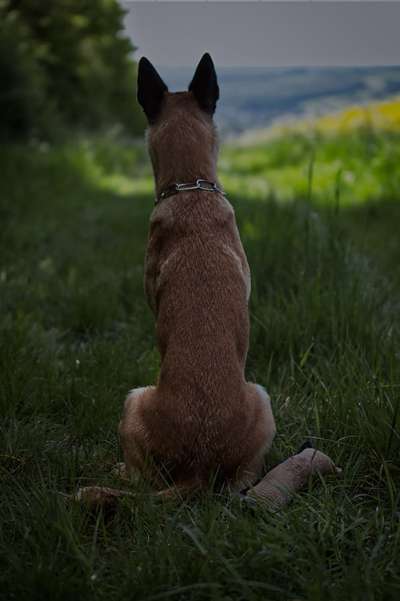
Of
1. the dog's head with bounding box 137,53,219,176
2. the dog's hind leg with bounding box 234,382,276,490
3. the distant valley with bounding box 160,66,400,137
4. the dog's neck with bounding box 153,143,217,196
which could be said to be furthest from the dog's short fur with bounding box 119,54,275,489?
the distant valley with bounding box 160,66,400,137

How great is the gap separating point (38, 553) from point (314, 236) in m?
3.67

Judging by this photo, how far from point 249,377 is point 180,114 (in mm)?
1470

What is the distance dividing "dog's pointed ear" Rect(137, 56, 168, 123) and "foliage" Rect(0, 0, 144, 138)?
9.63 metres

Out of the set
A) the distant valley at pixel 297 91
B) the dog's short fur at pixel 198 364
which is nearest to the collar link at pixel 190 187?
the dog's short fur at pixel 198 364

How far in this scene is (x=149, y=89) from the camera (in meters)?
3.12

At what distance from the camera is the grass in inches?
74.3

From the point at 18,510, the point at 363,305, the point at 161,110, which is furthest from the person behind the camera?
the point at 363,305

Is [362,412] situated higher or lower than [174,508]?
higher

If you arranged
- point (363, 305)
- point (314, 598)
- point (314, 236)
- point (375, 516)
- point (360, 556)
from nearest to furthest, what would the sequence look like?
point (314, 598) → point (360, 556) → point (375, 516) → point (363, 305) → point (314, 236)

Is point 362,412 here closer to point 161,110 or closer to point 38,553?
point 38,553

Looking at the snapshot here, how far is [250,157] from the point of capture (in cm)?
1527

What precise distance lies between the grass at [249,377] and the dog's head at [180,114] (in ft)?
3.40

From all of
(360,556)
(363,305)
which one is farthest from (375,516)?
(363,305)

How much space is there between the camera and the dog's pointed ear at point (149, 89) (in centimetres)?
303
